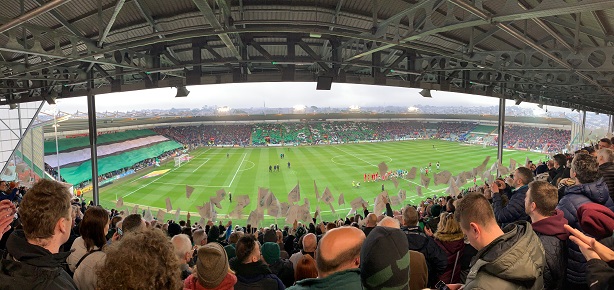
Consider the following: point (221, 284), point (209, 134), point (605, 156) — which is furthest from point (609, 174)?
point (209, 134)

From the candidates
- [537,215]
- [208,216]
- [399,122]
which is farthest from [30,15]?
[399,122]

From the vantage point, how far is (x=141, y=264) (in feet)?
4.12

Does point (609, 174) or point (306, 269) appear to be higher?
point (609, 174)

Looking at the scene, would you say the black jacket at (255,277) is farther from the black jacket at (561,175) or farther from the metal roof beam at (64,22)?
the metal roof beam at (64,22)

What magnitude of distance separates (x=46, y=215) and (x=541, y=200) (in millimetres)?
3592

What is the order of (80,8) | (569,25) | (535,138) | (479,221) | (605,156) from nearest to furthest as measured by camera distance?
(479,221), (605,156), (569,25), (80,8), (535,138)

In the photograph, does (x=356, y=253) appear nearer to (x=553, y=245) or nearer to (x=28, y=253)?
(x=28, y=253)

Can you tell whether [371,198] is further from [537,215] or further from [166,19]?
[537,215]

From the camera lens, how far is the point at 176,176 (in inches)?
1281

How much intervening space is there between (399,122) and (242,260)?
7848cm

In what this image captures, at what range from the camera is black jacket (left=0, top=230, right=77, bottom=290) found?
165cm

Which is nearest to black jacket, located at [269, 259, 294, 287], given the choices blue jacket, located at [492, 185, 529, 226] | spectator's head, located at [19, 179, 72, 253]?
spectator's head, located at [19, 179, 72, 253]

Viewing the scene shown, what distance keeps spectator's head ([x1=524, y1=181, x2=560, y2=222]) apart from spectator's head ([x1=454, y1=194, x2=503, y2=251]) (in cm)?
77

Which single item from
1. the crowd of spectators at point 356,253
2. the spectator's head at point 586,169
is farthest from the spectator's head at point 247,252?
the spectator's head at point 586,169
